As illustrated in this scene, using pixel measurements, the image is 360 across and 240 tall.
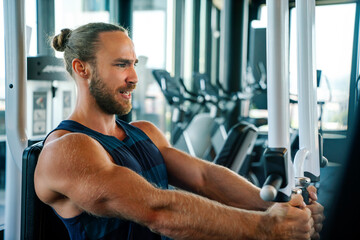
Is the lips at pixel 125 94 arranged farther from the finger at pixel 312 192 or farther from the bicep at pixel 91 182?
the finger at pixel 312 192

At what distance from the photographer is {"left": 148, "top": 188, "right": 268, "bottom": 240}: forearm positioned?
1.10 metres

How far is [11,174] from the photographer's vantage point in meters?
1.59

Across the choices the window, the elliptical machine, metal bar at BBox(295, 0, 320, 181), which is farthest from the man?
the window

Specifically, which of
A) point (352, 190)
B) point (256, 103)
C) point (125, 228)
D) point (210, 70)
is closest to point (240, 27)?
point (256, 103)

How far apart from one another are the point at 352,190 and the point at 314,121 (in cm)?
89

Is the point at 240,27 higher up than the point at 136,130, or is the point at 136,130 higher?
the point at 240,27

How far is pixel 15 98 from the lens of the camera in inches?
60.4

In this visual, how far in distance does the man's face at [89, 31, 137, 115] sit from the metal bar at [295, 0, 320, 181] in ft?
2.01

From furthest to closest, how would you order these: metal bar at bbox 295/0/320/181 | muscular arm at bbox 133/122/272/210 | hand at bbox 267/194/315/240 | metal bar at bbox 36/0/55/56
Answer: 1. metal bar at bbox 36/0/55/56
2. muscular arm at bbox 133/122/272/210
3. metal bar at bbox 295/0/320/181
4. hand at bbox 267/194/315/240

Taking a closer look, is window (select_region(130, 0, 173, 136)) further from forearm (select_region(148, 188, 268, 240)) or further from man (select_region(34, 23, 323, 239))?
forearm (select_region(148, 188, 268, 240))

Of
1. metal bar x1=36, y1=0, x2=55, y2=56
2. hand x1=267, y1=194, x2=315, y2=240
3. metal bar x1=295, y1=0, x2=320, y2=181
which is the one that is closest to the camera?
hand x1=267, y1=194, x2=315, y2=240

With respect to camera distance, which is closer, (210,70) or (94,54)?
(94,54)

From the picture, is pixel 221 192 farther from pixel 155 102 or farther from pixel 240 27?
pixel 240 27

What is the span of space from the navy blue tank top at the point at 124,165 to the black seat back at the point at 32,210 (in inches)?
2.5
